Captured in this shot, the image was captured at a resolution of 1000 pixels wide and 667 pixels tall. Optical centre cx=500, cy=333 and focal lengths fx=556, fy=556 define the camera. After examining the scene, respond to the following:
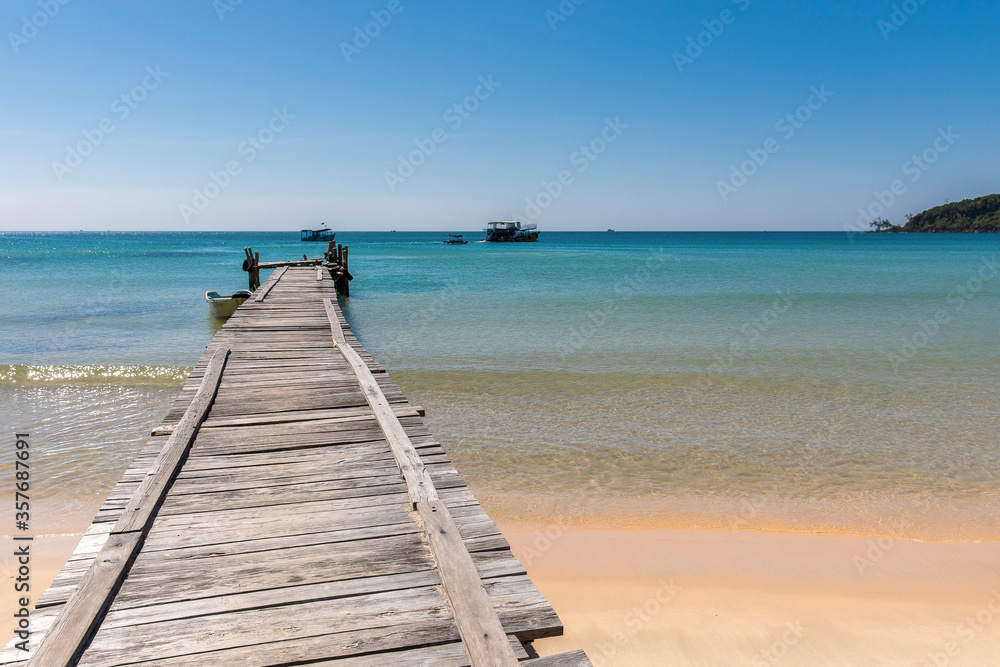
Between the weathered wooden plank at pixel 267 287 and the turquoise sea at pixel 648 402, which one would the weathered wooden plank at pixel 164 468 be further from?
the weathered wooden plank at pixel 267 287

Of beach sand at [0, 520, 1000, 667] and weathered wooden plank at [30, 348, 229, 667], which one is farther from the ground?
weathered wooden plank at [30, 348, 229, 667]

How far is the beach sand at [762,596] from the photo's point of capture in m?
4.26

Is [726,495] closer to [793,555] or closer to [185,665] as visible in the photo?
[793,555]

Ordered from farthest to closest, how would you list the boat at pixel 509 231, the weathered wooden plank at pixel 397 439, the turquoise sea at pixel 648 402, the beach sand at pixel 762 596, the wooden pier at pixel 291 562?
the boat at pixel 509 231 → the turquoise sea at pixel 648 402 → the beach sand at pixel 762 596 → the weathered wooden plank at pixel 397 439 → the wooden pier at pixel 291 562

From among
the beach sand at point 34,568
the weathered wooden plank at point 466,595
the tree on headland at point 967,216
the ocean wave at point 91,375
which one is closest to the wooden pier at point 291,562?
the weathered wooden plank at point 466,595

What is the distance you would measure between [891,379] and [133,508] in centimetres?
1372

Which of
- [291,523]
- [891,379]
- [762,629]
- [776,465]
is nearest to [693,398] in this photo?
[776,465]

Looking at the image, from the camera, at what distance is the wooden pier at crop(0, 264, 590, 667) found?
237 cm

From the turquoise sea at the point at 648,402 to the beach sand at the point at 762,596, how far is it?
49 cm

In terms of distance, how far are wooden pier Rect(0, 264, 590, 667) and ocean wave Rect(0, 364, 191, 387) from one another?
305 inches

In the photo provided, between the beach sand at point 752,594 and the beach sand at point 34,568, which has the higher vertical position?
the beach sand at point 34,568

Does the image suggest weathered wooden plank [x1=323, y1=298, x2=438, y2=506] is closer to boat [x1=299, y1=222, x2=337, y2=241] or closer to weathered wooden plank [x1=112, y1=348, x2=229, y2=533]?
weathered wooden plank [x1=112, y1=348, x2=229, y2=533]

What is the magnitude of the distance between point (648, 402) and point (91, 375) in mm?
11602

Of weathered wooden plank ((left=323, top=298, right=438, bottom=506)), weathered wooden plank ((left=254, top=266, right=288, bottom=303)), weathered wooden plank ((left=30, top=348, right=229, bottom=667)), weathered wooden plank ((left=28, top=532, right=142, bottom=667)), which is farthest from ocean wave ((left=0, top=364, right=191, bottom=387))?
weathered wooden plank ((left=28, top=532, right=142, bottom=667))
